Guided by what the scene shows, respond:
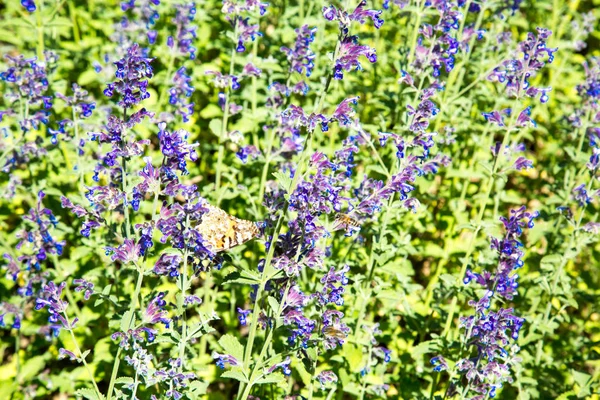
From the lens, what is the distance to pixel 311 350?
4312mm

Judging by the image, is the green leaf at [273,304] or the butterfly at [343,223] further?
the butterfly at [343,223]

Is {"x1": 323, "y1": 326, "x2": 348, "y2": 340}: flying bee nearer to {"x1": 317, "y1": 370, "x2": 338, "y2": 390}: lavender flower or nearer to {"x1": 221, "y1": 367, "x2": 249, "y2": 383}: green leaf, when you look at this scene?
{"x1": 317, "y1": 370, "x2": 338, "y2": 390}: lavender flower

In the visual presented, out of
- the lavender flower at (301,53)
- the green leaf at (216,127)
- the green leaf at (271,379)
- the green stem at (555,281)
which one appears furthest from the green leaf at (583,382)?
the green leaf at (216,127)

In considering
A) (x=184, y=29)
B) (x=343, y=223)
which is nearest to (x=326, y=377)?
(x=343, y=223)

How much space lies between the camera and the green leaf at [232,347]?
4.22m

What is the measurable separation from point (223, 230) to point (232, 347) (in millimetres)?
808

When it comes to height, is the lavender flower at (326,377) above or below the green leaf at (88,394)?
above

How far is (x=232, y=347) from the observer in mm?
4254

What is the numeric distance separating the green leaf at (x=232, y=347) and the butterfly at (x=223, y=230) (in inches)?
24.6

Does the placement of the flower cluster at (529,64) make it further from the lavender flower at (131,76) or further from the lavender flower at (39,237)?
the lavender flower at (39,237)

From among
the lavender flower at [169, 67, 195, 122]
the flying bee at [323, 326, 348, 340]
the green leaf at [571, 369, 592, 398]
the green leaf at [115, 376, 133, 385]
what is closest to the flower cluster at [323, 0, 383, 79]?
the flying bee at [323, 326, 348, 340]

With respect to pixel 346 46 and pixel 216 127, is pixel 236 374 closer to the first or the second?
pixel 346 46

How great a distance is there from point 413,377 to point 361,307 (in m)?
1.01

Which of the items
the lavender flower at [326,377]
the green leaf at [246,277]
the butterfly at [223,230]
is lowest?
the lavender flower at [326,377]
